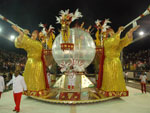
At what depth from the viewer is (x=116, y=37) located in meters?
5.10

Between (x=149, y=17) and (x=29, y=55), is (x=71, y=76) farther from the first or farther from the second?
(x=149, y=17)

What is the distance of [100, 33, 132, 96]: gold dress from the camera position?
16.6ft

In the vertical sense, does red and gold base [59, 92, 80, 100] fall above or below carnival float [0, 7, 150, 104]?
below

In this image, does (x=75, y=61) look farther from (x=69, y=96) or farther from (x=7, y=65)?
(x=7, y=65)

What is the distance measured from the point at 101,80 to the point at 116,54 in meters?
1.19

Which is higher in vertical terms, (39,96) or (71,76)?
(71,76)

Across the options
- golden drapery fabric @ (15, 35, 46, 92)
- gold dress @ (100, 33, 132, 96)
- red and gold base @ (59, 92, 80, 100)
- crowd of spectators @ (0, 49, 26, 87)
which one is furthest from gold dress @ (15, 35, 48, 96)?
crowd of spectators @ (0, 49, 26, 87)

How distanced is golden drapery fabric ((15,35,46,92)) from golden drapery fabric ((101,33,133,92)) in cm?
248

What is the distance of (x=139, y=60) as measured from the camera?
653 inches

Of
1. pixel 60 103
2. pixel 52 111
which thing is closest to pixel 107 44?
pixel 60 103

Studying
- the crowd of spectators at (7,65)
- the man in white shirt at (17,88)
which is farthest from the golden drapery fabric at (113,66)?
the crowd of spectators at (7,65)

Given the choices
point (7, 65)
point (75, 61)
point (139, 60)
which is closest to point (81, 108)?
point (75, 61)

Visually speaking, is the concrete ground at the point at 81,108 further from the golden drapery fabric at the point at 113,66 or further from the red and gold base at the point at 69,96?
the golden drapery fabric at the point at 113,66

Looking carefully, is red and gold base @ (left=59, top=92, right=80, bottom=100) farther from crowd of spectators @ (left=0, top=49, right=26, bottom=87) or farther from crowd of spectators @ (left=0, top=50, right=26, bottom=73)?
crowd of spectators @ (left=0, top=50, right=26, bottom=73)
